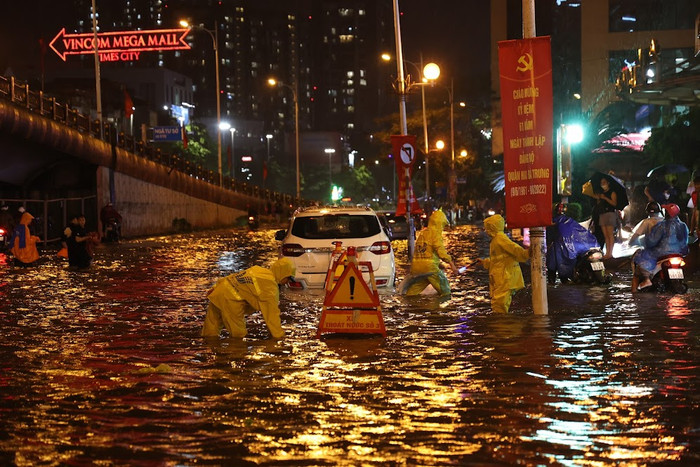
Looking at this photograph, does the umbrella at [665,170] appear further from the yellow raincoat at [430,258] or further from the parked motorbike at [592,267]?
the yellow raincoat at [430,258]

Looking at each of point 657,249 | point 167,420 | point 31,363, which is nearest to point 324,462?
point 167,420

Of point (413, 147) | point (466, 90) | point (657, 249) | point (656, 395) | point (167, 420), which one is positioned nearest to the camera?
point (167, 420)

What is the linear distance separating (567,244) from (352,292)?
289 inches

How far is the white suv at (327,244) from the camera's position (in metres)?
17.5

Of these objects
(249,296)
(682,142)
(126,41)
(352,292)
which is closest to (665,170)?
(682,142)

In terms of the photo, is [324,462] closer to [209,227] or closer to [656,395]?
[656,395]

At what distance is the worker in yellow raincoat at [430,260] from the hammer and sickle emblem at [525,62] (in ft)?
10.1

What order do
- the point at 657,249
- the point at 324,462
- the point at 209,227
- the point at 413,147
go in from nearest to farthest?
the point at 324,462, the point at 657,249, the point at 413,147, the point at 209,227

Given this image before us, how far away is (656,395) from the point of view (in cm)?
834

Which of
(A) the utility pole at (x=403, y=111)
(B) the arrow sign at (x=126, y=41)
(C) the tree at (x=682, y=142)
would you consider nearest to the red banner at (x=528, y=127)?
(A) the utility pole at (x=403, y=111)

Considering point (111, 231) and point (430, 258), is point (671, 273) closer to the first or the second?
point (430, 258)

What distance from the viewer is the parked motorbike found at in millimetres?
18219

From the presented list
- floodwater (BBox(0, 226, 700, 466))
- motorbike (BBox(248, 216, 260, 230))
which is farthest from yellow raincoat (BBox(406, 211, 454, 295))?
motorbike (BBox(248, 216, 260, 230))

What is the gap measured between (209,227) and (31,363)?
52.7 metres
